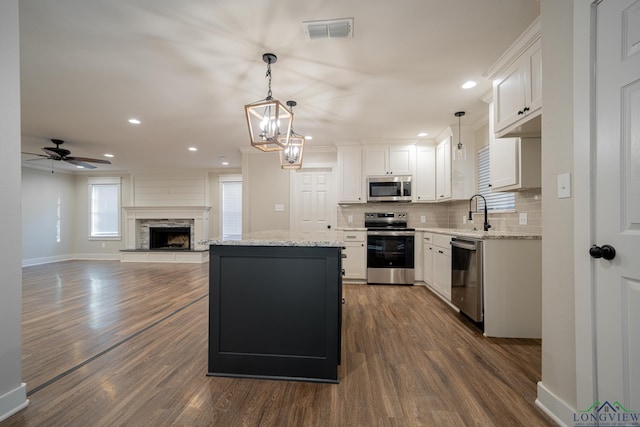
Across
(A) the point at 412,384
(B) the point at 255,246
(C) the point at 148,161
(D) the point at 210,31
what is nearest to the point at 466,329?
(A) the point at 412,384

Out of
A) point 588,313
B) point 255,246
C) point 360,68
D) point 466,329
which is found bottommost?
point 466,329

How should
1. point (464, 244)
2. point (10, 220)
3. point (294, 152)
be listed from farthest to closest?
point (294, 152) < point (464, 244) < point (10, 220)

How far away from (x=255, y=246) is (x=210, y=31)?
165 centimetres

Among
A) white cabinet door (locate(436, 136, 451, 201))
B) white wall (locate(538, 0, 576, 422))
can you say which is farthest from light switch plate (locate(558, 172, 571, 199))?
white cabinet door (locate(436, 136, 451, 201))

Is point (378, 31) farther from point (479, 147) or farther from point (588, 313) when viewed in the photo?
point (479, 147)

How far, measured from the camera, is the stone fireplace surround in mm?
7344

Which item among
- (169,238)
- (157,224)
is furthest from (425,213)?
(157,224)

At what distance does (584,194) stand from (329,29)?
189 centimetres

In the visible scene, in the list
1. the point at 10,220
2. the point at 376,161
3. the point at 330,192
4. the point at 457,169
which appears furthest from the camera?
the point at 330,192

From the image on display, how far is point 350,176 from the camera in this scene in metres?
4.93

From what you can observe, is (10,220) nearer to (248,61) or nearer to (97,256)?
(248,61)

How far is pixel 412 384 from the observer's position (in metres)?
1.80

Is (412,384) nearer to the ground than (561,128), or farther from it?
nearer to the ground

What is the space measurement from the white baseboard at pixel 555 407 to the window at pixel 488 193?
2062 mm
